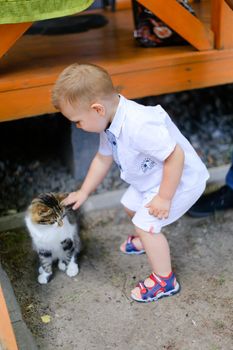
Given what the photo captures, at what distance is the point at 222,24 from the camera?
8.26 feet

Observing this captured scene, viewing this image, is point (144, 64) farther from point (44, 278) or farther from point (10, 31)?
point (44, 278)

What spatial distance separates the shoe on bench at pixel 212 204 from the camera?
2.73m

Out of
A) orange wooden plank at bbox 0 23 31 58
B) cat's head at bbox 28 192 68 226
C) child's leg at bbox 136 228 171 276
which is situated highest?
orange wooden plank at bbox 0 23 31 58

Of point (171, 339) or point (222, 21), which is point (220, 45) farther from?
point (171, 339)

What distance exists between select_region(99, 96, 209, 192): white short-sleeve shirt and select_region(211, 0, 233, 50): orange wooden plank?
2.65 ft

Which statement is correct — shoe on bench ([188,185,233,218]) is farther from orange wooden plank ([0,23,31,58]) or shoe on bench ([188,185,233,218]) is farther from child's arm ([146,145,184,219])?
orange wooden plank ([0,23,31,58])

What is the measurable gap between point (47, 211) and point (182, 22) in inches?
44.6

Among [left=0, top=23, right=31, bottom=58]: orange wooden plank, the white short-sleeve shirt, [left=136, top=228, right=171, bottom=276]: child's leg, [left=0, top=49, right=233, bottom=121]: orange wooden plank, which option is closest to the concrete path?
[left=136, top=228, right=171, bottom=276]: child's leg

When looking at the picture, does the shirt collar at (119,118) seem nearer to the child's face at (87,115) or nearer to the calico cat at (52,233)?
the child's face at (87,115)

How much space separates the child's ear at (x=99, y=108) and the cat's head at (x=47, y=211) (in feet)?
1.67

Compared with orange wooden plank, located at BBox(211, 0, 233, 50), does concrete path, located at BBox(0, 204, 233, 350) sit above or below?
below

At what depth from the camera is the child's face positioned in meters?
1.78

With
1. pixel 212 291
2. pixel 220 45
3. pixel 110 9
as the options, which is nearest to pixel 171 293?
pixel 212 291

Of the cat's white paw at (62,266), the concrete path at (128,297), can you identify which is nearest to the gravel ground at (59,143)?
the concrete path at (128,297)
